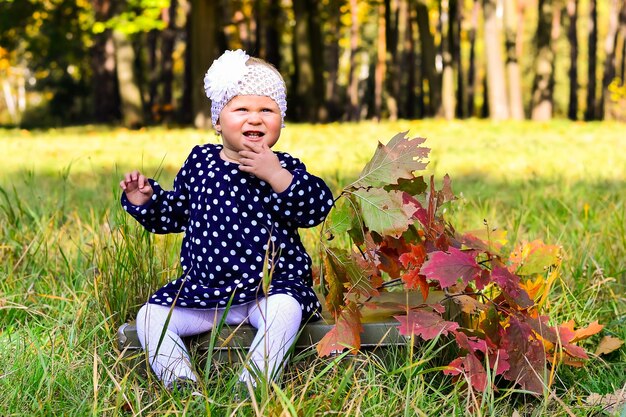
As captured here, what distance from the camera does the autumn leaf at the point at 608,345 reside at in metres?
3.00

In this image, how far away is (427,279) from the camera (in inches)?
101

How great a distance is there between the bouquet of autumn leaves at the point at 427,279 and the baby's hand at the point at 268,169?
180mm

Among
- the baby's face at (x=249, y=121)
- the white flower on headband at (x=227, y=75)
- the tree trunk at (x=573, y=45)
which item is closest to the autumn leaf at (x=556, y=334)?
the baby's face at (x=249, y=121)

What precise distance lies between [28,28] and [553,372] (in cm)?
3156

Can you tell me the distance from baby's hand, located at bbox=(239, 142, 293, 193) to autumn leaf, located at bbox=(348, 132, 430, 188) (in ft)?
0.68

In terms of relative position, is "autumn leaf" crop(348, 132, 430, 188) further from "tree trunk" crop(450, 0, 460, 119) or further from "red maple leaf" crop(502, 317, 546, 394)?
"tree trunk" crop(450, 0, 460, 119)

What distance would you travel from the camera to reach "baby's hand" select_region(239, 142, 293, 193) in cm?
274

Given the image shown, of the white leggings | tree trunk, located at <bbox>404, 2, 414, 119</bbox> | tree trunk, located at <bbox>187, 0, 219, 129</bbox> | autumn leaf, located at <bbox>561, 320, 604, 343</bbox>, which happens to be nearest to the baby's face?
the white leggings

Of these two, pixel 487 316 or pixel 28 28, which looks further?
pixel 28 28

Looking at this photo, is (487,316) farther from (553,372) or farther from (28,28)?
(28,28)

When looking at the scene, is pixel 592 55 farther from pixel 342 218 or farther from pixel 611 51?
pixel 342 218

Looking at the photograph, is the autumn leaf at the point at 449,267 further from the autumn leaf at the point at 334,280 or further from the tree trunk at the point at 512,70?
the tree trunk at the point at 512,70

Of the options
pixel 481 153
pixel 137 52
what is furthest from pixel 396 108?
pixel 481 153

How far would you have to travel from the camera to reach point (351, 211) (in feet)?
9.16
